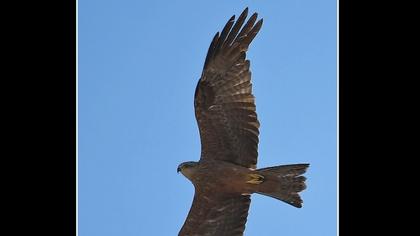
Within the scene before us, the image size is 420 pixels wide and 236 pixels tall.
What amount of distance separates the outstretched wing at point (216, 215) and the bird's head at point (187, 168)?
30 cm

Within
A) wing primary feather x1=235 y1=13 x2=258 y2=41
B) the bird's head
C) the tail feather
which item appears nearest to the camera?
the tail feather

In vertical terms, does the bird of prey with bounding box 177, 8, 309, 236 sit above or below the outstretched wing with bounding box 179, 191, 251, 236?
above

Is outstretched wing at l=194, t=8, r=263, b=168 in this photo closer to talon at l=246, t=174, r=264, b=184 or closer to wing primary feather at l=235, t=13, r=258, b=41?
wing primary feather at l=235, t=13, r=258, b=41

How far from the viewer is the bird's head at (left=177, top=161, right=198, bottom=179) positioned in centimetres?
773

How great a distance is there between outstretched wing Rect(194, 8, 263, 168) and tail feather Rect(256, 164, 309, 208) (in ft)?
1.04

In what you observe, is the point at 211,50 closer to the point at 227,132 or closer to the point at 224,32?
the point at 224,32

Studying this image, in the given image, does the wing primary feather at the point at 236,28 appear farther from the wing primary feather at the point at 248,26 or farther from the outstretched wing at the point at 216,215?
the outstretched wing at the point at 216,215

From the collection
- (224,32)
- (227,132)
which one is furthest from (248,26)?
(227,132)

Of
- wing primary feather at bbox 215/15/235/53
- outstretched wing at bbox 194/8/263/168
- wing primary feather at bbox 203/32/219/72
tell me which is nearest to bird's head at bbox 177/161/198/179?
outstretched wing at bbox 194/8/263/168

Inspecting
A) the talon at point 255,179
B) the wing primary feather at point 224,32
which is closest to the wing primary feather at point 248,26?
the wing primary feather at point 224,32
